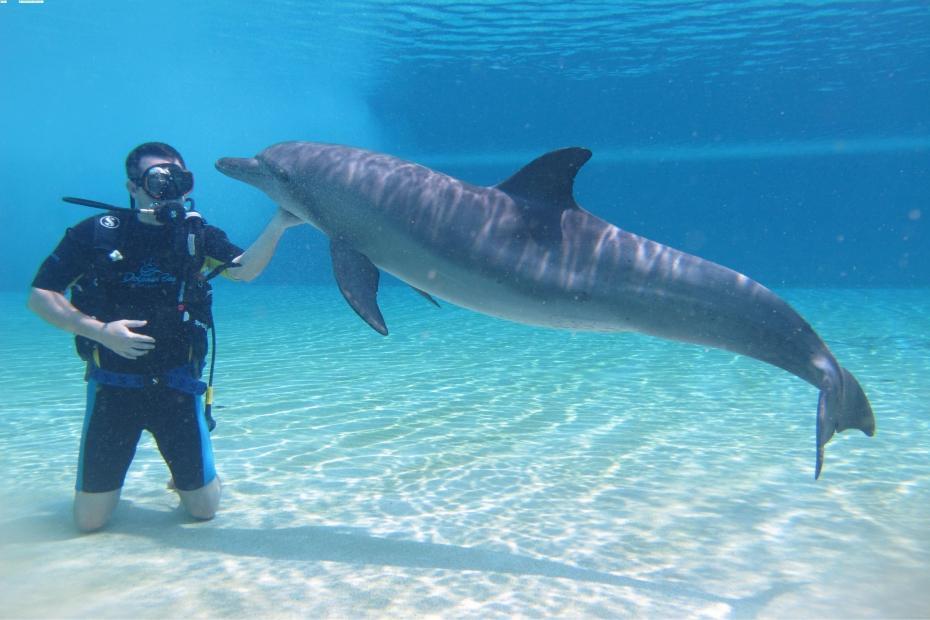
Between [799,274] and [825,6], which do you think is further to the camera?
[799,274]

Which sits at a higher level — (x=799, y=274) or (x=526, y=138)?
(x=526, y=138)

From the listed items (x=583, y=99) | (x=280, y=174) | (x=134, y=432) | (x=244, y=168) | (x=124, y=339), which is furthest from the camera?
(x=583, y=99)

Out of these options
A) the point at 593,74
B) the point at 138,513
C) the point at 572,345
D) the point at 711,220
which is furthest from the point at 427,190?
the point at 711,220

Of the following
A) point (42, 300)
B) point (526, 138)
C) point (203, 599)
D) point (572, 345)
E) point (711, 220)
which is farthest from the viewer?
point (711, 220)

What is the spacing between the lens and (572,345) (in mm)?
13961

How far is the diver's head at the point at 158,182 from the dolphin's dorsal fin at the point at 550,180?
2033mm

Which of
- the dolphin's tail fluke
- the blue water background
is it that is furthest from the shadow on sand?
the blue water background

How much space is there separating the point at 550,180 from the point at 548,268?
22.4 inches

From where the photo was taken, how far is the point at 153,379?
4566mm

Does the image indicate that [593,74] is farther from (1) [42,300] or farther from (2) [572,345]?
(1) [42,300]

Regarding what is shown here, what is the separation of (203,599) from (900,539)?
4.29 m

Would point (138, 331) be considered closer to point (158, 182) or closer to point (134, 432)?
point (134, 432)

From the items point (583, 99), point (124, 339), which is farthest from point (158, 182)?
point (583, 99)

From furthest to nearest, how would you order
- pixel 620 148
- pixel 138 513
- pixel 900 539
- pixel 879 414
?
pixel 620 148, pixel 879 414, pixel 138 513, pixel 900 539
